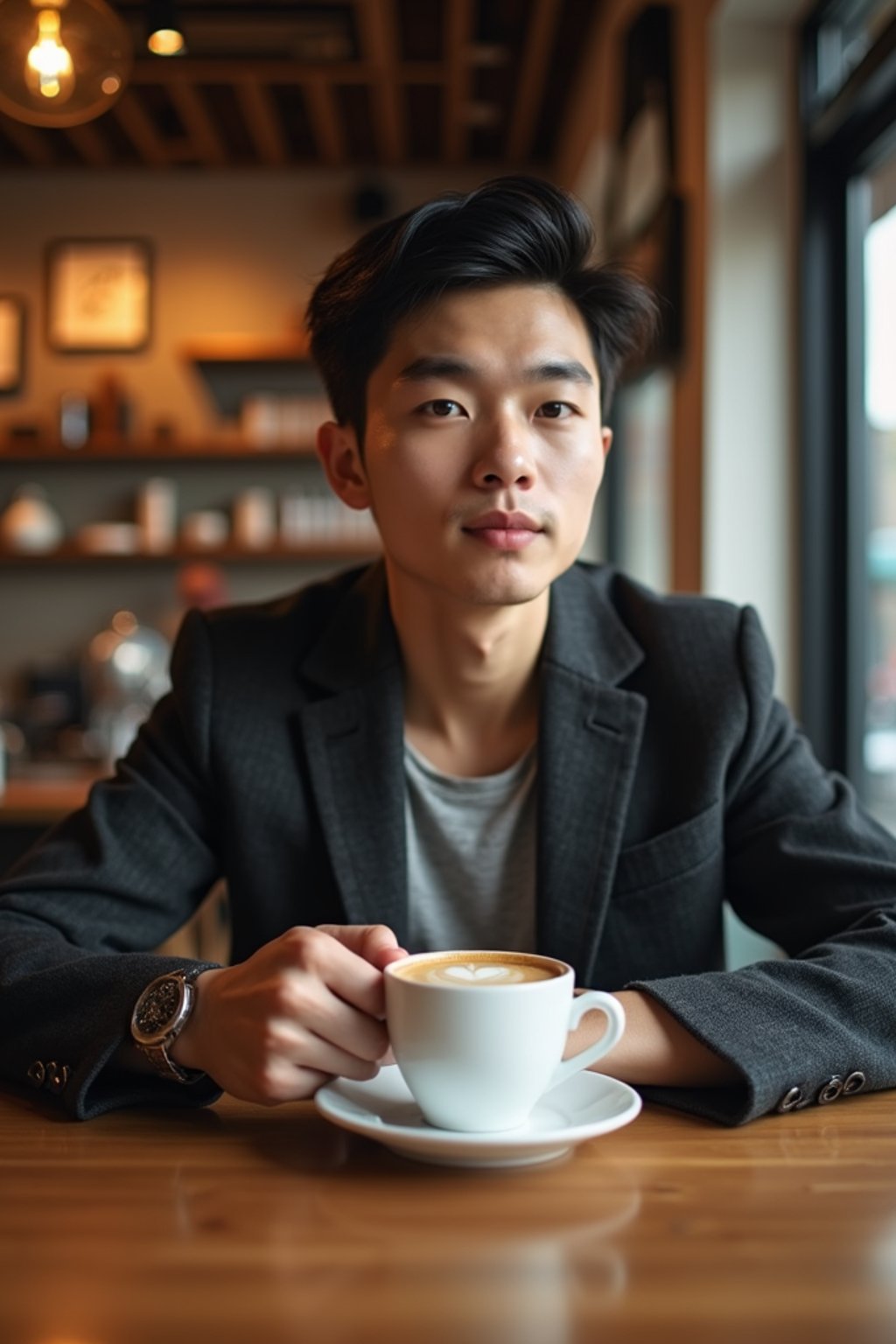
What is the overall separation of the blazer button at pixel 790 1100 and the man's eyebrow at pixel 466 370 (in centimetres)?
66

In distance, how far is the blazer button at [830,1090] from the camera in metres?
0.99

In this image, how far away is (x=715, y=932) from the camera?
4.71ft

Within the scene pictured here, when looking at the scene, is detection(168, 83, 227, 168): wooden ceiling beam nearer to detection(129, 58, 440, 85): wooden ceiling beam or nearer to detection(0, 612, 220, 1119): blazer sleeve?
detection(129, 58, 440, 85): wooden ceiling beam

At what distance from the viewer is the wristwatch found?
98 centimetres

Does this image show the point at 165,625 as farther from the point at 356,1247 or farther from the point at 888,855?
the point at 356,1247

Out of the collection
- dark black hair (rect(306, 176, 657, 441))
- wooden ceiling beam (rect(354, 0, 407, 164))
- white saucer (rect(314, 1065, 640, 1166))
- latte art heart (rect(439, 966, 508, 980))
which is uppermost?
wooden ceiling beam (rect(354, 0, 407, 164))

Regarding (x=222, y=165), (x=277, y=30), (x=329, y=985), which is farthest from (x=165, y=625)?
(x=329, y=985)

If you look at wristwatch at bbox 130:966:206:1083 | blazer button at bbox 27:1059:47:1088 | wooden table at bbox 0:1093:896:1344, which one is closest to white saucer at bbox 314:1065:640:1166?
wooden table at bbox 0:1093:896:1344

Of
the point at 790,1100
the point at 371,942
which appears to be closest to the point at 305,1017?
Answer: the point at 371,942

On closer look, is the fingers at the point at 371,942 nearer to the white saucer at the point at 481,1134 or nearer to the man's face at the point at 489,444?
the white saucer at the point at 481,1134

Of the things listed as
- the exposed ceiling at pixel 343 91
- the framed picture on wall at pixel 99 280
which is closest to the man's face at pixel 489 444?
the exposed ceiling at pixel 343 91

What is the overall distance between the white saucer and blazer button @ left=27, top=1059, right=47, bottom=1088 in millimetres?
242

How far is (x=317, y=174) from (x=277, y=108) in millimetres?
837

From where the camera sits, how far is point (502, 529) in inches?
50.6
